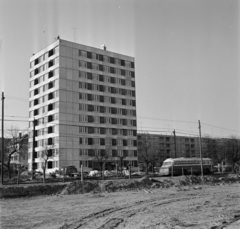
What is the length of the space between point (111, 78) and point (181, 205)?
67.2 metres

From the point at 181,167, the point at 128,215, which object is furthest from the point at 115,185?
the point at 181,167

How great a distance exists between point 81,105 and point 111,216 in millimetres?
64187

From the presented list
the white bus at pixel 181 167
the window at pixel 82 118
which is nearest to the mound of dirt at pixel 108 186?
the white bus at pixel 181 167

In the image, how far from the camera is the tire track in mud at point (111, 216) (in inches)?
509

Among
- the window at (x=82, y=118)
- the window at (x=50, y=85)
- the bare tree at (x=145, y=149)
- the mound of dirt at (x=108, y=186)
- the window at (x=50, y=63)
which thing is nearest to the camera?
the mound of dirt at (x=108, y=186)

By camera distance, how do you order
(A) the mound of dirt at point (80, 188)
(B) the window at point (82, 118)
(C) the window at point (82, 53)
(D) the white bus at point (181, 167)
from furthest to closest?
(C) the window at point (82, 53) < (B) the window at point (82, 118) < (D) the white bus at point (181, 167) < (A) the mound of dirt at point (80, 188)

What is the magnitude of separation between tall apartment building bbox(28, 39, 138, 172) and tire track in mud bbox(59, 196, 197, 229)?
54.7m

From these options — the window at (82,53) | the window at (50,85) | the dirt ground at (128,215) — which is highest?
the window at (82,53)

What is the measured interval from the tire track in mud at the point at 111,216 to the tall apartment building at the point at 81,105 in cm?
5472


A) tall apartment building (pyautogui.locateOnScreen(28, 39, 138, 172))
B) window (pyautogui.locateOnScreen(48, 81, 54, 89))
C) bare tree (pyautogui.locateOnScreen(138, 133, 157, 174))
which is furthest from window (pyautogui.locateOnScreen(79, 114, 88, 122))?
bare tree (pyautogui.locateOnScreen(138, 133, 157, 174))

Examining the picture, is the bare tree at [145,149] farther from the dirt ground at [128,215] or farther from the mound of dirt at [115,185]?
the dirt ground at [128,215]

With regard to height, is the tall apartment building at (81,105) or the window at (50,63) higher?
the window at (50,63)

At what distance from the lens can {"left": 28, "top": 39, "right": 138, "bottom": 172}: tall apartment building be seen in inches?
2938

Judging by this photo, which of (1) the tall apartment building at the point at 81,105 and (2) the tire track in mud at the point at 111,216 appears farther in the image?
(1) the tall apartment building at the point at 81,105
